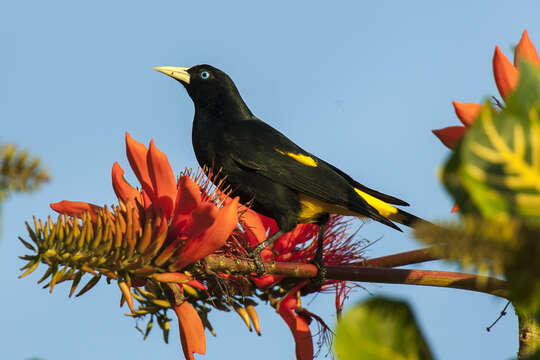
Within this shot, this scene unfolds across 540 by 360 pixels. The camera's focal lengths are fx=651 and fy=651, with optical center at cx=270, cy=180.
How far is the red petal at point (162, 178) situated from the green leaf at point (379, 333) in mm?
992

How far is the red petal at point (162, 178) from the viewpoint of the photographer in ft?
5.42

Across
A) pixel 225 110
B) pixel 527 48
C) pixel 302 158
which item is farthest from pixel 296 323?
pixel 225 110

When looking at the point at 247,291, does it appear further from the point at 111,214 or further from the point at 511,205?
the point at 511,205

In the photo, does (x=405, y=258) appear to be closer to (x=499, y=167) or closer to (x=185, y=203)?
(x=185, y=203)

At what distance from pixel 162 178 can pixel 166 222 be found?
138mm

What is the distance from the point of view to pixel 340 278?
1584 mm

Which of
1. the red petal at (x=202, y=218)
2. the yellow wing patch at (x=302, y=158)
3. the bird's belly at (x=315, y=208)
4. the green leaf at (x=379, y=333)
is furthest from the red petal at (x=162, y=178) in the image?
the yellow wing patch at (x=302, y=158)

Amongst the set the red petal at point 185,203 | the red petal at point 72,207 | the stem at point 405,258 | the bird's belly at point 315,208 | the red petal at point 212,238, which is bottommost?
the stem at point 405,258

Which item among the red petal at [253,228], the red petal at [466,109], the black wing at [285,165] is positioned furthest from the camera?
the black wing at [285,165]

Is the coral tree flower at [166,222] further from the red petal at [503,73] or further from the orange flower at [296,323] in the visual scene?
the red petal at [503,73]

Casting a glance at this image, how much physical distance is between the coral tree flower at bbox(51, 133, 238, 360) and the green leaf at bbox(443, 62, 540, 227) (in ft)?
3.03

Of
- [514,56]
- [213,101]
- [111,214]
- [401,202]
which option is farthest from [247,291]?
[213,101]

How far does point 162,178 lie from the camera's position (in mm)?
1670

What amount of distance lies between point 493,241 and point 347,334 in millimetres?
234
